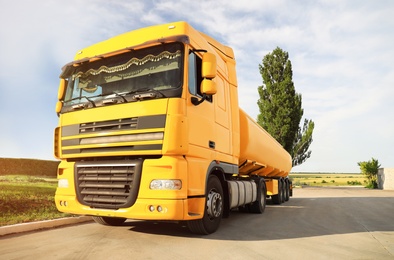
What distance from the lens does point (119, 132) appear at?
5074 mm

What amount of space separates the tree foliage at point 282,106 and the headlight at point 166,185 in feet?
95.0

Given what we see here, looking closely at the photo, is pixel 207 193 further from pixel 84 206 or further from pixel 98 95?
pixel 98 95

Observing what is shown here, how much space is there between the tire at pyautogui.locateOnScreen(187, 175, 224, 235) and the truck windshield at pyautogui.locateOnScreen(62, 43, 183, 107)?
6.32ft

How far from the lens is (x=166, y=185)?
15.6ft

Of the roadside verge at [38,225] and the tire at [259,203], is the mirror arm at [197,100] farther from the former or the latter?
the tire at [259,203]

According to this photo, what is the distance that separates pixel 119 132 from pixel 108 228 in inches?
94.1

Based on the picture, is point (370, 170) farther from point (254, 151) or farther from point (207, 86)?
point (207, 86)

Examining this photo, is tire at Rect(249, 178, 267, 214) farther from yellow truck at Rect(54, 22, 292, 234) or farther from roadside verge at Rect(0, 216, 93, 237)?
roadside verge at Rect(0, 216, 93, 237)

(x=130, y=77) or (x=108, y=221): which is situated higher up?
(x=130, y=77)

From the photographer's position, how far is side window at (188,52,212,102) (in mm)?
5275

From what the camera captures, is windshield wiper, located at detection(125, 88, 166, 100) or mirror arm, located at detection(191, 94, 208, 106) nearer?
windshield wiper, located at detection(125, 88, 166, 100)

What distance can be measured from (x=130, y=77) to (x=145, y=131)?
1.12 metres

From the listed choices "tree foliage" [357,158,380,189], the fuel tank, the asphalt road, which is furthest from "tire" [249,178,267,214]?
"tree foliage" [357,158,380,189]

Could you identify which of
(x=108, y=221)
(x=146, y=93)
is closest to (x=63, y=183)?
(x=108, y=221)
